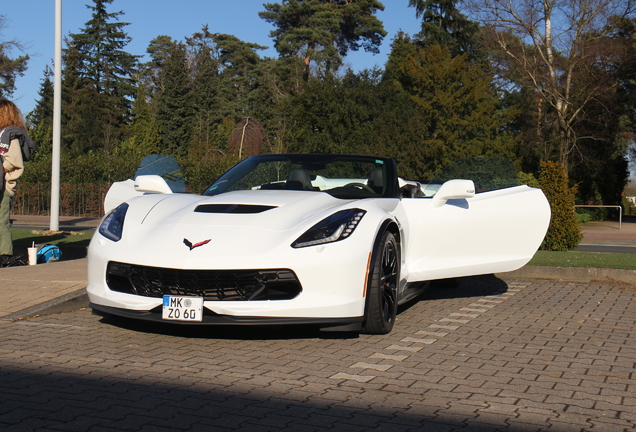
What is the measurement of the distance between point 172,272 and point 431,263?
2.48 meters

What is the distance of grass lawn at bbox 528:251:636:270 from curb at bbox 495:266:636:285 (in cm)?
26

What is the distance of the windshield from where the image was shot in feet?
20.7

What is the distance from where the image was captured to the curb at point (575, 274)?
29.6 ft

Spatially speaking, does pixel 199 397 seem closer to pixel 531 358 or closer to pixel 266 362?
pixel 266 362

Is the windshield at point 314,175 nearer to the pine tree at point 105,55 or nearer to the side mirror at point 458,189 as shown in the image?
the side mirror at point 458,189

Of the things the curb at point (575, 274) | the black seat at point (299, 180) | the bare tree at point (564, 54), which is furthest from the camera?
the bare tree at point (564, 54)

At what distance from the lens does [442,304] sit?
7.27 meters

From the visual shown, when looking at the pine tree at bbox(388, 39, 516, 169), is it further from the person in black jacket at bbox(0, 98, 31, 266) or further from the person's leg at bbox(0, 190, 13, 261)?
the person's leg at bbox(0, 190, 13, 261)

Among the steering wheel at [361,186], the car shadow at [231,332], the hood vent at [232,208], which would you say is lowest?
the car shadow at [231,332]

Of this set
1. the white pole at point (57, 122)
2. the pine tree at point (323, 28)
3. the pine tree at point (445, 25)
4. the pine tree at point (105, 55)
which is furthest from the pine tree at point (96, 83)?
the white pole at point (57, 122)

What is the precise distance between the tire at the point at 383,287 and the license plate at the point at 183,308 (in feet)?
4.03

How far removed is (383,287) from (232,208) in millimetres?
1283

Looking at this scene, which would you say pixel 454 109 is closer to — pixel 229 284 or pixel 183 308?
pixel 229 284

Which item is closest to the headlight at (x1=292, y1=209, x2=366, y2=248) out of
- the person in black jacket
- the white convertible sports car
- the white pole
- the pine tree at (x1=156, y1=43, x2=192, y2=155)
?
the white convertible sports car
